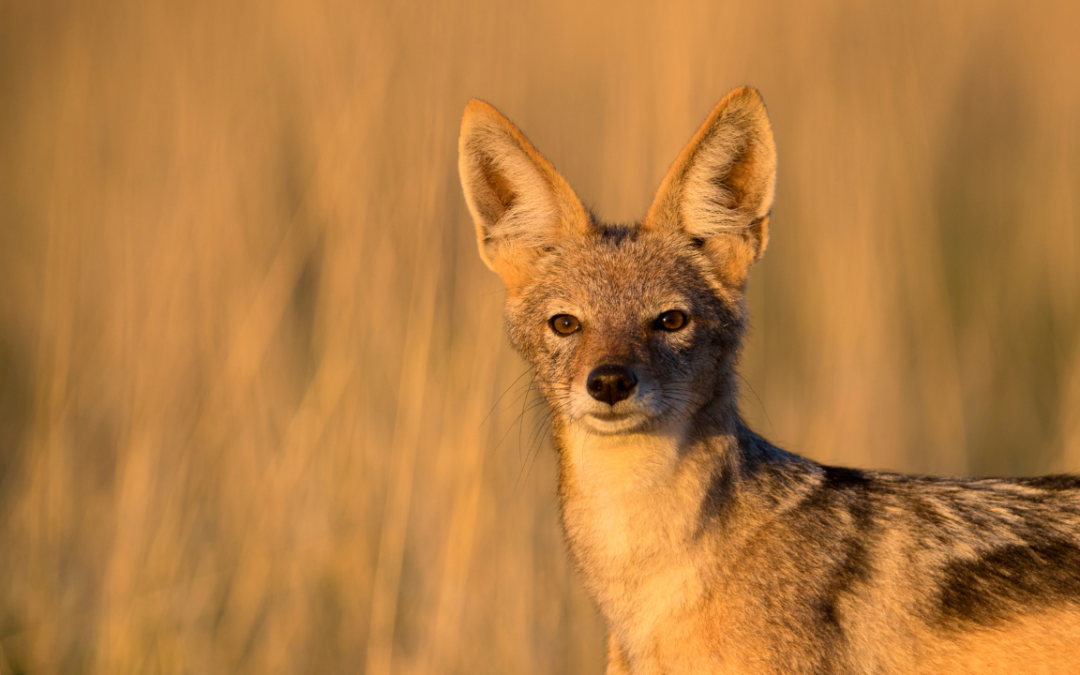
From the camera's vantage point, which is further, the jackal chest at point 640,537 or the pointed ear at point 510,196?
the pointed ear at point 510,196

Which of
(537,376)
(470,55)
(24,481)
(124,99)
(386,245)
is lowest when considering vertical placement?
(24,481)

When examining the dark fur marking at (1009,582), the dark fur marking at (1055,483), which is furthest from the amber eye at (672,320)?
the dark fur marking at (1055,483)

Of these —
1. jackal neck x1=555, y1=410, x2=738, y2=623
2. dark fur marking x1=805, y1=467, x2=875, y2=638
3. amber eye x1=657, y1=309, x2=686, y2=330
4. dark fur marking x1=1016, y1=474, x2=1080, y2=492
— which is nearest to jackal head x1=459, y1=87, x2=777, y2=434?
amber eye x1=657, y1=309, x2=686, y2=330

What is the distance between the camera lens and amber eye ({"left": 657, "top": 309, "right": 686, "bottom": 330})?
13.2 ft

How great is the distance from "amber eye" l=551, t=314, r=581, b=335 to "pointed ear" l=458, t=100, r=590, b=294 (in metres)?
0.40

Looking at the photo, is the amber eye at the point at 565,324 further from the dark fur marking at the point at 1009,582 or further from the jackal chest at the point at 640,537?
the dark fur marking at the point at 1009,582

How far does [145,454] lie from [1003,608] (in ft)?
12.9

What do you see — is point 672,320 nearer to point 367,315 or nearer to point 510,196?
point 510,196

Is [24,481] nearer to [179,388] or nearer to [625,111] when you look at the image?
[179,388]

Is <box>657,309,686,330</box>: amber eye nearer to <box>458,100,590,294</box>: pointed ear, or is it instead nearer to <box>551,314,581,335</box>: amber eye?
<box>551,314,581,335</box>: amber eye

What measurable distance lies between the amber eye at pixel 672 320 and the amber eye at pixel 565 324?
0.32 metres

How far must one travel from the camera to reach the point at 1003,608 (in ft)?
11.6

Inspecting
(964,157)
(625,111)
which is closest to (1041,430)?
(964,157)

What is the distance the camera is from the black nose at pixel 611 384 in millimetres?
3566
